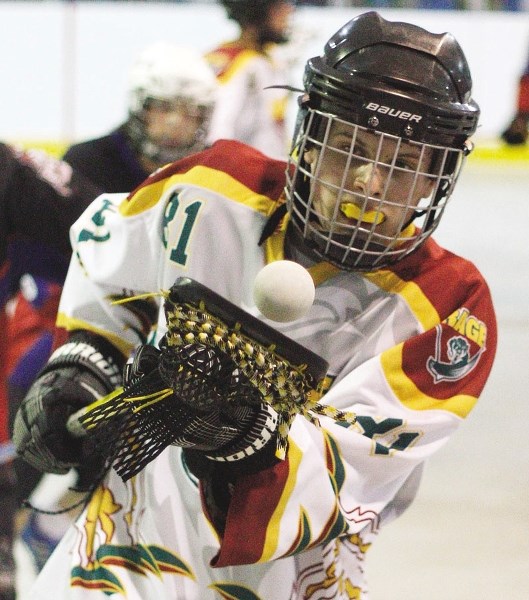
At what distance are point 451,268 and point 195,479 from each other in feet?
1.36

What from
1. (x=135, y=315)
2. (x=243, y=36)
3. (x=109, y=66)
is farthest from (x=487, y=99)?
(x=135, y=315)

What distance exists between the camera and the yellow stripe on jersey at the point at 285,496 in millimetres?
1431

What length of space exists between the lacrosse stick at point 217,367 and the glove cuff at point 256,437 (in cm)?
1

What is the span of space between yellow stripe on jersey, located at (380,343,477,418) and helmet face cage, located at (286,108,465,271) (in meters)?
0.11

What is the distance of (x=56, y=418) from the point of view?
67.2 inches

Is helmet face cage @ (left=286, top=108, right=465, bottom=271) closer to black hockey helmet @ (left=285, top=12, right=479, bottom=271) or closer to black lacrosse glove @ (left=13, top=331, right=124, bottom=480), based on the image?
black hockey helmet @ (left=285, top=12, right=479, bottom=271)

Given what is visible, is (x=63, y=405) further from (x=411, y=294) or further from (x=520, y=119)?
(x=520, y=119)

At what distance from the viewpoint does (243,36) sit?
18.0 feet

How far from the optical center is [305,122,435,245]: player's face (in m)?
1.52

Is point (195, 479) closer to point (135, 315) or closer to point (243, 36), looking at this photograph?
point (135, 315)

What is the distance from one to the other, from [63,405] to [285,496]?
42 centimetres

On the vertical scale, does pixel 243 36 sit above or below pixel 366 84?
below

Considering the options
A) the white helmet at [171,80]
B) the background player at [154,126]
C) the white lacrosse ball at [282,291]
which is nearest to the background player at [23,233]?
the background player at [154,126]

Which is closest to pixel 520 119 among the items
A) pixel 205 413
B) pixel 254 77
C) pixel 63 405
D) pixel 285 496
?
pixel 254 77
